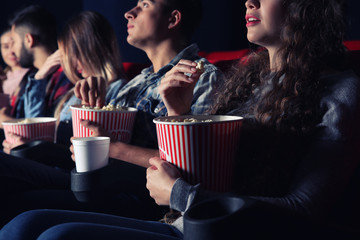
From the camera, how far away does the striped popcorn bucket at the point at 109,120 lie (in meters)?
1.29

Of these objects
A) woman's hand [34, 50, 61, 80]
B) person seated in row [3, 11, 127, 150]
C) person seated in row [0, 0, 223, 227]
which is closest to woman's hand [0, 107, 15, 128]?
woman's hand [34, 50, 61, 80]

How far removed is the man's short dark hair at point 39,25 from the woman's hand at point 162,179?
2372 mm

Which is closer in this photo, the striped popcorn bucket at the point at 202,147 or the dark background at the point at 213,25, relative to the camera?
the striped popcorn bucket at the point at 202,147

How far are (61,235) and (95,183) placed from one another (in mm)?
217

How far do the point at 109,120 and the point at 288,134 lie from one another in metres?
0.63

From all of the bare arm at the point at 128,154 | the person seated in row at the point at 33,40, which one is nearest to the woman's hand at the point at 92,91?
the bare arm at the point at 128,154

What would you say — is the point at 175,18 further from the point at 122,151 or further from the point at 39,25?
the point at 39,25

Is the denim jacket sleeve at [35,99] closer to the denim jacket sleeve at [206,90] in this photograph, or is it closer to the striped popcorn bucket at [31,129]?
the striped popcorn bucket at [31,129]

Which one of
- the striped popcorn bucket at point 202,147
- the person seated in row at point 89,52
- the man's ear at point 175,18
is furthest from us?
the person seated in row at point 89,52

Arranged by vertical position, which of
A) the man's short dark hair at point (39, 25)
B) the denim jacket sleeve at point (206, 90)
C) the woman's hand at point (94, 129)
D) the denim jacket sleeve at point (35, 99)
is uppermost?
the man's short dark hair at point (39, 25)

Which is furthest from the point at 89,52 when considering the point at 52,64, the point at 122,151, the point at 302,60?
the point at 302,60

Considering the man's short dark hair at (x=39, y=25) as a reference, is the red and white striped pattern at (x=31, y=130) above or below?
below

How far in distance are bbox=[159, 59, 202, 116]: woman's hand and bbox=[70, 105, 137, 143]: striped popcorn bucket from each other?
18cm

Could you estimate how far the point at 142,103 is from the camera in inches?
64.6
